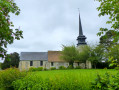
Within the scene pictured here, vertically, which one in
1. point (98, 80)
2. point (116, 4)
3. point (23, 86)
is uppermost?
point (116, 4)

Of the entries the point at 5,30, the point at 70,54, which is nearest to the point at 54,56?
the point at 70,54

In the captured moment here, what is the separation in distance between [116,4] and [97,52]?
30.6m

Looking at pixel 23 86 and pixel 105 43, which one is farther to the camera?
pixel 105 43

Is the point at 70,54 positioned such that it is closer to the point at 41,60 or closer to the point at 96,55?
the point at 96,55

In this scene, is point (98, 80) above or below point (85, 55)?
below

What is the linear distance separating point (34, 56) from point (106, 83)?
40.2 meters

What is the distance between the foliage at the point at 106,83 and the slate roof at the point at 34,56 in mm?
38175

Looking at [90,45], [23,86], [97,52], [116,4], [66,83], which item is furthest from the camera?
[90,45]

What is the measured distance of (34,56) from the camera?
4216 centimetres

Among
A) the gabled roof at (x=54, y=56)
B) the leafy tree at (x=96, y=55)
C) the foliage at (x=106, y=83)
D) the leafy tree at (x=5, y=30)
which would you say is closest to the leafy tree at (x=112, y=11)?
the foliage at (x=106, y=83)

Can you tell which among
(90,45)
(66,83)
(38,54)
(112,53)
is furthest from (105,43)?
(66,83)

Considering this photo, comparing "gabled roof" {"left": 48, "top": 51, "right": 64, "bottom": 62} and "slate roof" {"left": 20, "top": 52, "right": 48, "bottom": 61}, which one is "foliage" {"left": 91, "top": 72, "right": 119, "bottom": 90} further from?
"slate roof" {"left": 20, "top": 52, "right": 48, "bottom": 61}

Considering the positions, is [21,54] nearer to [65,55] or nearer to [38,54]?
[38,54]

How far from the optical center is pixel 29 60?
1618 inches
